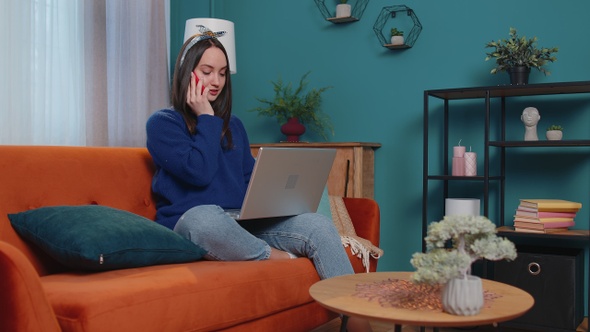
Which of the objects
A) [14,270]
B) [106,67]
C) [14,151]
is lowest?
[14,270]

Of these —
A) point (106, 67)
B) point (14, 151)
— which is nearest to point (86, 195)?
point (14, 151)

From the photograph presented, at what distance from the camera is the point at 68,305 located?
1413 millimetres

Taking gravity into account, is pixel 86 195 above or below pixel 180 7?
below

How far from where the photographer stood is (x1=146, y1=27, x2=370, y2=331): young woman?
1.96 m

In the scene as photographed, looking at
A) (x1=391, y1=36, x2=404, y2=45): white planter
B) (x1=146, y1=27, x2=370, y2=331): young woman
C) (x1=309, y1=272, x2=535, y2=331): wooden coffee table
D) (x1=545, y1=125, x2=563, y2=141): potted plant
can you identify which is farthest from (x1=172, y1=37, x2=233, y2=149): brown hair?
(x1=545, y1=125, x2=563, y2=141): potted plant

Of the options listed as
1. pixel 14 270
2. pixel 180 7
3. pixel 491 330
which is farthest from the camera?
pixel 180 7

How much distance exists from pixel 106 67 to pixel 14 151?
156 cm

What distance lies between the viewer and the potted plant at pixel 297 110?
3.54 metres

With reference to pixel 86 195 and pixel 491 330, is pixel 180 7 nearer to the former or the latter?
pixel 86 195

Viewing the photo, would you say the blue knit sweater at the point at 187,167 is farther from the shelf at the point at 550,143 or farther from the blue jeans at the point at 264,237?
the shelf at the point at 550,143

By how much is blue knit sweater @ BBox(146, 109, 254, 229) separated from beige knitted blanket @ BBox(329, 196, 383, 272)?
43 cm

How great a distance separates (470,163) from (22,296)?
2.08m

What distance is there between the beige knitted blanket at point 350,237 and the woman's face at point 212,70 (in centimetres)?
64

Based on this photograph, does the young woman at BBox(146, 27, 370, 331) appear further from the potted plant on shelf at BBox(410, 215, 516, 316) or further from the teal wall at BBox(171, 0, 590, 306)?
the teal wall at BBox(171, 0, 590, 306)
